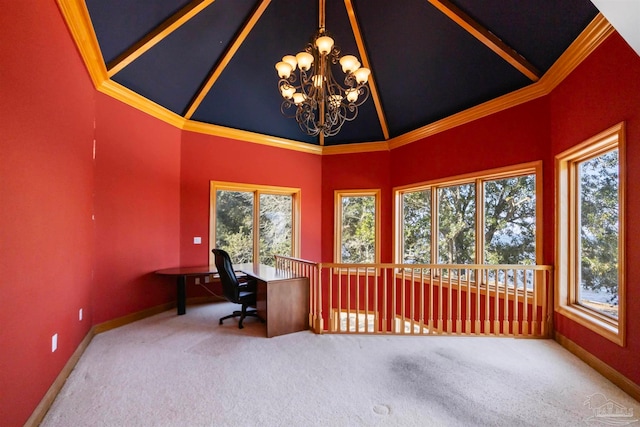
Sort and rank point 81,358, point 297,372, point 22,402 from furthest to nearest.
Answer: point 81,358 < point 297,372 < point 22,402

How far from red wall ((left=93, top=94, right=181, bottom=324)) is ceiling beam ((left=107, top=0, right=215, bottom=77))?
44 centimetres

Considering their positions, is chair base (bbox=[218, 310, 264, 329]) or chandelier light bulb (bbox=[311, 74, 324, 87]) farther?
chair base (bbox=[218, 310, 264, 329])

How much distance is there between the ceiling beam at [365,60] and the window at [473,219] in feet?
4.17

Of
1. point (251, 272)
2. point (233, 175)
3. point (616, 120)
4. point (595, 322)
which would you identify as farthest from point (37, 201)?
point (595, 322)

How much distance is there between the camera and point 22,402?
1753 mm

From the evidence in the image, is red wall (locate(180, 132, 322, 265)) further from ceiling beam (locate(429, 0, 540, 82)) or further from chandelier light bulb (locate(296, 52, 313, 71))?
ceiling beam (locate(429, 0, 540, 82))

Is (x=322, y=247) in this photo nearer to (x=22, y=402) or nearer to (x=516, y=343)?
(x=516, y=343)

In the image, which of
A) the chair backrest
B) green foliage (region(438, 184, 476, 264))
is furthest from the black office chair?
green foliage (region(438, 184, 476, 264))

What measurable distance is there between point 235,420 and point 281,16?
4426 mm

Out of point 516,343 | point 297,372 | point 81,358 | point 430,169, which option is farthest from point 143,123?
point 516,343

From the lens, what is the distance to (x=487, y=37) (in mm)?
3322

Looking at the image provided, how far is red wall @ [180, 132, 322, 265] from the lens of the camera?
4727 millimetres

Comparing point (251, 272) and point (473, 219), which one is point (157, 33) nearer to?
point (251, 272)

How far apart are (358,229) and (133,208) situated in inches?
150
